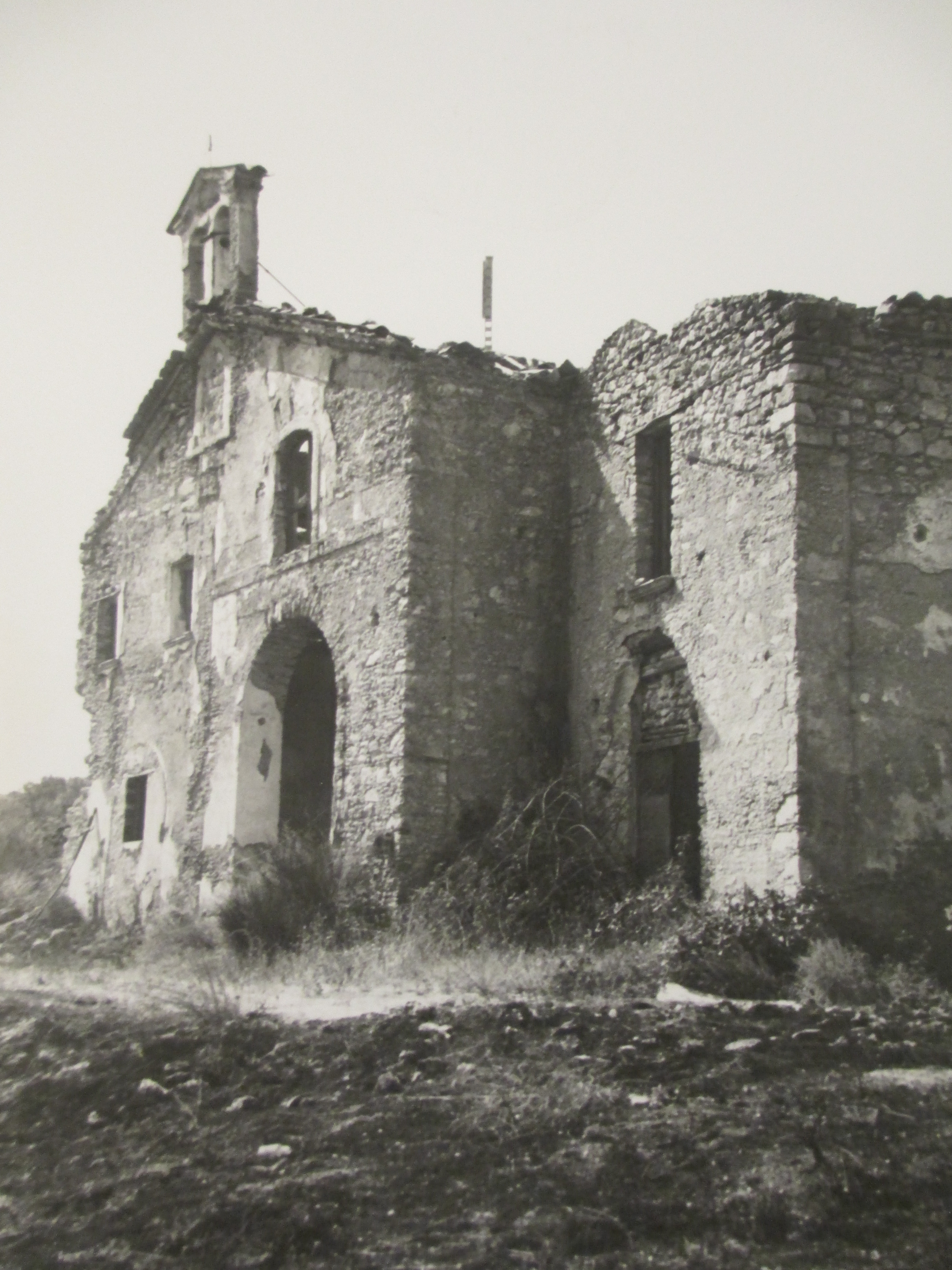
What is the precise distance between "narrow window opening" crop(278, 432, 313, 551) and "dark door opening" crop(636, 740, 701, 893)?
16.6ft

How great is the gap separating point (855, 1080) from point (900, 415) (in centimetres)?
597

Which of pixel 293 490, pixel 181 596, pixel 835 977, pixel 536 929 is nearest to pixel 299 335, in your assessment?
pixel 293 490

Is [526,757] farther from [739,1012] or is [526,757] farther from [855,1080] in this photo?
[855,1080]

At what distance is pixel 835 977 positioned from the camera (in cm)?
908

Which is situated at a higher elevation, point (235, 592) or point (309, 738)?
point (235, 592)

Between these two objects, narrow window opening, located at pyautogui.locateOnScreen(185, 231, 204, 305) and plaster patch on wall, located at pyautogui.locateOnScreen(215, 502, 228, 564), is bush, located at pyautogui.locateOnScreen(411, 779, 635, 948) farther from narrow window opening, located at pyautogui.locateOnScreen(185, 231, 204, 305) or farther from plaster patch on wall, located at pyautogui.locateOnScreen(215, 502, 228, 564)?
narrow window opening, located at pyautogui.locateOnScreen(185, 231, 204, 305)

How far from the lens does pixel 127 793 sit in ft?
57.5

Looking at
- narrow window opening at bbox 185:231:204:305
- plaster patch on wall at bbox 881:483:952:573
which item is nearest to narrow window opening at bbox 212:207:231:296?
narrow window opening at bbox 185:231:204:305

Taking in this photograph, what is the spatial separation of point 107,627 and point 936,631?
1223 centimetres

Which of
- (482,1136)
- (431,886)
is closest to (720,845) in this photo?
(431,886)

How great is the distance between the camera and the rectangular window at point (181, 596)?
57.5 feet

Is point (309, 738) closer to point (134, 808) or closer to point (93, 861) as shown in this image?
point (134, 808)

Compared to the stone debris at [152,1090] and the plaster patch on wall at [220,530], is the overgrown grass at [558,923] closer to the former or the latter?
the stone debris at [152,1090]

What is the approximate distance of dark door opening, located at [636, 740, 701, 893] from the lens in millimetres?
12258
